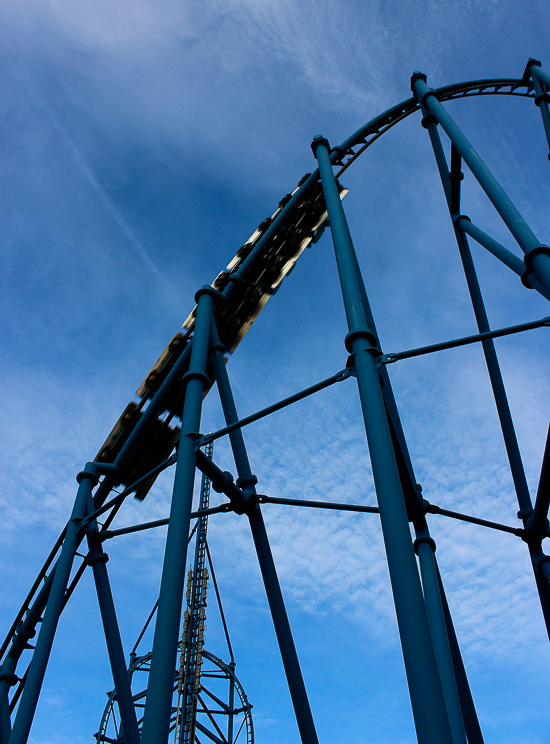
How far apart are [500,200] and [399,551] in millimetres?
4067

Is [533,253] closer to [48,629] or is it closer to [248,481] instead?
[248,481]

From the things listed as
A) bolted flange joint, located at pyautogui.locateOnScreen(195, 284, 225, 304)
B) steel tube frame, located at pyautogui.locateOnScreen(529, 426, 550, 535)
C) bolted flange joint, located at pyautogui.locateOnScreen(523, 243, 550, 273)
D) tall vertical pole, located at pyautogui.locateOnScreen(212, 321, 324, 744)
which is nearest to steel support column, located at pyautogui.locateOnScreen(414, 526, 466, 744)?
steel tube frame, located at pyautogui.locateOnScreen(529, 426, 550, 535)

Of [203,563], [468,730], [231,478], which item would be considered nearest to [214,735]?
[203,563]

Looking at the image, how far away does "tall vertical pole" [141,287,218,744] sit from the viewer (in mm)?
4117

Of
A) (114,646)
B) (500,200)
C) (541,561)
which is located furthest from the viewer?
(541,561)

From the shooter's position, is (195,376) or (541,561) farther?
(541,561)

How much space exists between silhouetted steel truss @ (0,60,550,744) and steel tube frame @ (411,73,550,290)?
0.02 m

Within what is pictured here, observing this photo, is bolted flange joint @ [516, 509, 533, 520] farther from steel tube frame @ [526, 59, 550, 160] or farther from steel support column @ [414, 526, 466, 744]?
steel tube frame @ [526, 59, 550, 160]

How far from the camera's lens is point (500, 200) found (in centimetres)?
597

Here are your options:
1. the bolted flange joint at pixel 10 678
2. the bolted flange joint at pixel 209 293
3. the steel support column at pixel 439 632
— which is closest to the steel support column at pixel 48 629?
the bolted flange joint at pixel 10 678

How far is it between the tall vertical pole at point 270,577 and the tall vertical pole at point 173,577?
3.22 ft

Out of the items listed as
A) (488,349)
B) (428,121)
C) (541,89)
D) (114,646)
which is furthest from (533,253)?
(114,646)

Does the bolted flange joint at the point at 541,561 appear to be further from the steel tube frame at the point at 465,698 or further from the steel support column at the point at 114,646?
the steel support column at the point at 114,646

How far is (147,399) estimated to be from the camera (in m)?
9.08
